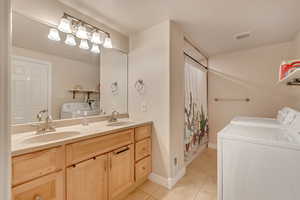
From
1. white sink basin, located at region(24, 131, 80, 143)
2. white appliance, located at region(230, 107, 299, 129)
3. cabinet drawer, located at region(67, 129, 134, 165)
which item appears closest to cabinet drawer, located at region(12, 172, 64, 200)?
cabinet drawer, located at region(67, 129, 134, 165)

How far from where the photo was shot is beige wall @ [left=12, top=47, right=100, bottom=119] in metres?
1.54

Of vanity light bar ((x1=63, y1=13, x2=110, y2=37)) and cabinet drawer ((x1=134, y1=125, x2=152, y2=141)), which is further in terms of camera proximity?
cabinet drawer ((x1=134, y1=125, x2=152, y2=141))

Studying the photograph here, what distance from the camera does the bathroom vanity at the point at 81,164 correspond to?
96cm

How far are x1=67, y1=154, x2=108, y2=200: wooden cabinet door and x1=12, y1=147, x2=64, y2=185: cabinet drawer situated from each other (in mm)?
142

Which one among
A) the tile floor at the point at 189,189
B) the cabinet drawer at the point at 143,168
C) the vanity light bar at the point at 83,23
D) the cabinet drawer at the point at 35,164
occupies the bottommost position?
the tile floor at the point at 189,189

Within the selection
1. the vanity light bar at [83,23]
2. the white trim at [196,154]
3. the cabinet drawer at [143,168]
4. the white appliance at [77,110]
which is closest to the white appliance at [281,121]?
the white trim at [196,154]

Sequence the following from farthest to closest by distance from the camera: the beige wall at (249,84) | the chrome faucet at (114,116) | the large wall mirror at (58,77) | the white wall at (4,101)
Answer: the beige wall at (249,84) → the chrome faucet at (114,116) → the large wall mirror at (58,77) → the white wall at (4,101)

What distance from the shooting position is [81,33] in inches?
66.0

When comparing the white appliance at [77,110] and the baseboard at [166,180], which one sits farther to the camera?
the baseboard at [166,180]

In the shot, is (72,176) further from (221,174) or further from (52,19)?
(52,19)

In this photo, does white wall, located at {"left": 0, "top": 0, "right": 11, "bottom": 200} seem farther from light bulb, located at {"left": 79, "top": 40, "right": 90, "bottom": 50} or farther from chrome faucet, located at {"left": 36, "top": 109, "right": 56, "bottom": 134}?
light bulb, located at {"left": 79, "top": 40, "right": 90, "bottom": 50}

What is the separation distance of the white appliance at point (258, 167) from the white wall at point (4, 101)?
1.52m

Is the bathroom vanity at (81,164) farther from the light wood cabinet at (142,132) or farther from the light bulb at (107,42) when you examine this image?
the light bulb at (107,42)

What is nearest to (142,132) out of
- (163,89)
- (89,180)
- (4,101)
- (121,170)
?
(121,170)
